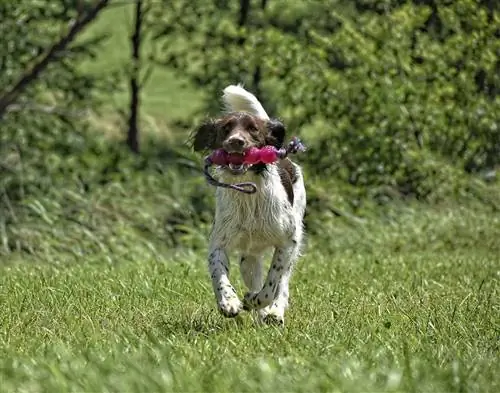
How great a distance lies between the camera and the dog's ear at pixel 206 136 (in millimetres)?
7969

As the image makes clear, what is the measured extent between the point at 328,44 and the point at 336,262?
613 cm

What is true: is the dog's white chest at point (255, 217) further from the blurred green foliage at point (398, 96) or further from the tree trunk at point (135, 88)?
the tree trunk at point (135, 88)

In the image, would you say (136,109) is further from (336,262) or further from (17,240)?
(336,262)

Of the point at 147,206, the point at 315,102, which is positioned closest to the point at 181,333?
the point at 147,206

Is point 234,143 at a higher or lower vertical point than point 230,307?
higher

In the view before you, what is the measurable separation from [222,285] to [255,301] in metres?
0.29

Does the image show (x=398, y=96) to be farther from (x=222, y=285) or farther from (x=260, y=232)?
(x=222, y=285)

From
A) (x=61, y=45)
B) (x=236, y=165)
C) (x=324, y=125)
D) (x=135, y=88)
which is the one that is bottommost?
(x=135, y=88)

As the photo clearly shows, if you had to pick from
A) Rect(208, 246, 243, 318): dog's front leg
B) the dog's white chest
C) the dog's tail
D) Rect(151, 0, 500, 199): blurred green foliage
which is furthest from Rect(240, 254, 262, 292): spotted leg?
Rect(151, 0, 500, 199): blurred green foliage

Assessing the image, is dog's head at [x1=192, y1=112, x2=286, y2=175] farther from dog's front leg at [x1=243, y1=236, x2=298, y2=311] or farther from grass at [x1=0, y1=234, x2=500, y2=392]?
grass at [x1=0, y1=234, x2=500, y2=392]

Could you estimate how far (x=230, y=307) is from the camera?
7.27 metres

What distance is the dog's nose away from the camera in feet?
24.5

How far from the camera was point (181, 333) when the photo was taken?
22.6 ft

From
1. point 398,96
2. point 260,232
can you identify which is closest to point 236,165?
point 260,232
